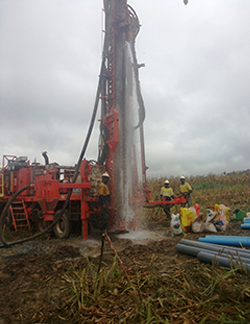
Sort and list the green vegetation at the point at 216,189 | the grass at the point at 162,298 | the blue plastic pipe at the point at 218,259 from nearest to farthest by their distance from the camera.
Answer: the grass at the point at 162,298, the blue plastic pipe at the point at 218,259, the green vegetation at the point at 216,189

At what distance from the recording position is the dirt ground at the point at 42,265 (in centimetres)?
305

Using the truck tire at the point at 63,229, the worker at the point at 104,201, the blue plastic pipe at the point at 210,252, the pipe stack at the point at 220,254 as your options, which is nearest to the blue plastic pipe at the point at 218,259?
the pipe stack at the point at 220,254

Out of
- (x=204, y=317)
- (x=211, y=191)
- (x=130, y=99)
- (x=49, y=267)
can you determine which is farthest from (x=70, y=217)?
(x=211, y=191)

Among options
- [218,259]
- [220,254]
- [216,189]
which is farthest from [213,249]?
[216,189]

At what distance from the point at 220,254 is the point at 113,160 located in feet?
14.6

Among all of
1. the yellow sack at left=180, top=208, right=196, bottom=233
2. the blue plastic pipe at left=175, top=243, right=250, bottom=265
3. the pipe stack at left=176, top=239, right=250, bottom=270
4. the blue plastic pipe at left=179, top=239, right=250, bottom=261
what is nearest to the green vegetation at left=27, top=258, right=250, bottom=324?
the pipe stack at left=176, top=239, right=250, bottom=270

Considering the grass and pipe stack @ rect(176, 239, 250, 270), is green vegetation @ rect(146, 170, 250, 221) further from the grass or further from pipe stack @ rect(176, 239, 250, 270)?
the grass

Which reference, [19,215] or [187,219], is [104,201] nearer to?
[187,219]

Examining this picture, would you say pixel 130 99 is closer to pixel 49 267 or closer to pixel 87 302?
pixel 49 267

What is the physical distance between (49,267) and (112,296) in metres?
1.73

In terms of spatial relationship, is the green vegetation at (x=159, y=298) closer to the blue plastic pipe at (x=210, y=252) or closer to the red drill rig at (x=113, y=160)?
the blue plastic pipe at (x=210, y=252)

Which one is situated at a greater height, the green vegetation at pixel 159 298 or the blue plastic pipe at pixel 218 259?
the blue plastic pipe at pixel 218 259

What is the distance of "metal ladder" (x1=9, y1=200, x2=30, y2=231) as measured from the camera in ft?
29.2

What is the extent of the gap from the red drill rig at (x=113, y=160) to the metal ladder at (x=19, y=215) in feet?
0.22
